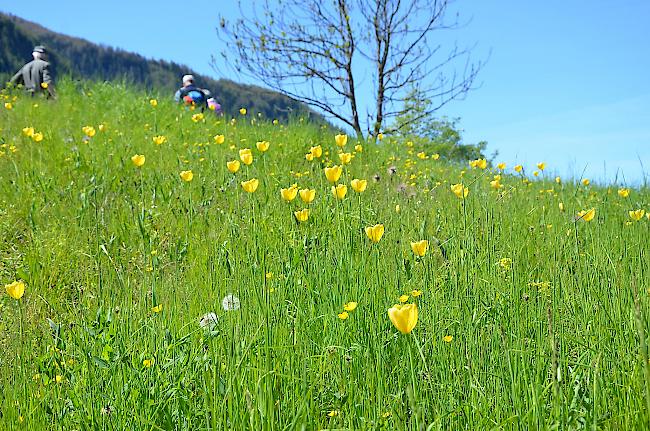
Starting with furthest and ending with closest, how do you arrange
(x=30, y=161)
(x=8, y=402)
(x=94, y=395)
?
(x=30, y=161) → (x=8, y=402) → (x=94, y=395)

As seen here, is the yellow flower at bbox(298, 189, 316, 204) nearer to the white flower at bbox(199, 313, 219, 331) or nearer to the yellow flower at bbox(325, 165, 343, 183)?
the yellow flower at bbox(325, 165, 343, 183)

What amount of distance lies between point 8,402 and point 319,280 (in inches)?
56.3

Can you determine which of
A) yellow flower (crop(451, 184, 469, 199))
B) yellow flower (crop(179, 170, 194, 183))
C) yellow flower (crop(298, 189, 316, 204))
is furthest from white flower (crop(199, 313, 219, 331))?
yellow flower (crop(179, 170, 194, 183))

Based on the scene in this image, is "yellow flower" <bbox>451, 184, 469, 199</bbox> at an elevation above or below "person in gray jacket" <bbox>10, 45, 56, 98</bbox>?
below

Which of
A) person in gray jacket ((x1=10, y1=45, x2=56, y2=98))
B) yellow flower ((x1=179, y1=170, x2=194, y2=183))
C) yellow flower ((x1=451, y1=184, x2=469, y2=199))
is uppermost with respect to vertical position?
person in gray jacket ((x1=10, y1=45, x2=56, y2=98))

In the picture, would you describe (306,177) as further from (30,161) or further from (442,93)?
(442,93)

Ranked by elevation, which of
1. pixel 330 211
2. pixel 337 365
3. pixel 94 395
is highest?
pixel 330 211

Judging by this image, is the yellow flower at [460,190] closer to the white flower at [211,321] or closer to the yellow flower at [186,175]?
the white flower at [211,321]

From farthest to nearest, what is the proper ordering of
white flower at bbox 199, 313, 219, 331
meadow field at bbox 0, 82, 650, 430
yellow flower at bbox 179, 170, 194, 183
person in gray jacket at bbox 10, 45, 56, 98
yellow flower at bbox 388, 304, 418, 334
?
person in gray jacket at bbox 10, 45, 56, 98 → yellow flower at bbox 179, 170, 194, 183 → white flower at bbox 199, 313, 219, 331 → meadow field at bbox 0, 82, 650, 430 → yellow flower at bbox 388, 304, 418, 334

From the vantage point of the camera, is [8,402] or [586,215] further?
[586,215]

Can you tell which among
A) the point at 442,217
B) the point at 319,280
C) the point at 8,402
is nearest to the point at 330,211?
the point at 442,217

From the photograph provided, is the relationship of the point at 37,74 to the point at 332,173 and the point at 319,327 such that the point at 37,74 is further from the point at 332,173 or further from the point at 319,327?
the point at 319,327

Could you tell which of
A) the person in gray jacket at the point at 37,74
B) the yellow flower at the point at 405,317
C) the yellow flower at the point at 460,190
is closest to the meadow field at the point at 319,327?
the yellow flower at the point at 405,317

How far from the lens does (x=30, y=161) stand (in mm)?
6145
